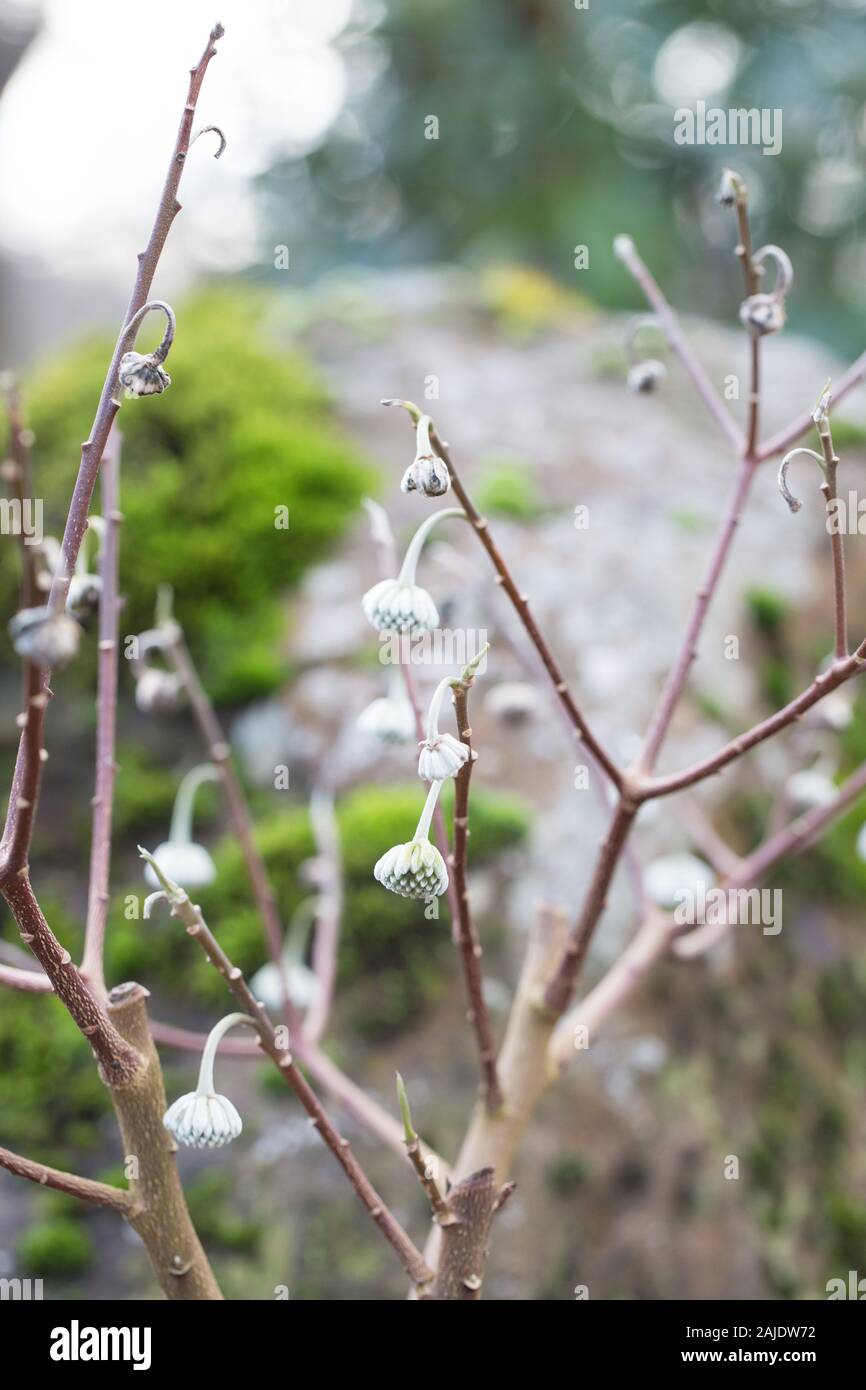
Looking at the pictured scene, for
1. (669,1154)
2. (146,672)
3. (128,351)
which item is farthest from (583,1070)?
(128,351)

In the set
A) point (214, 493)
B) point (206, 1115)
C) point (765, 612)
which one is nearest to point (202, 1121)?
point (206, 1115)

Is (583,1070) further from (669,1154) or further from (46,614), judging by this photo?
(46,614)

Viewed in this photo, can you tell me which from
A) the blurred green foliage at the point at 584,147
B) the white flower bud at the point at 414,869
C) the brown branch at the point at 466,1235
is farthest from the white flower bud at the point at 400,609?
the blurred green foliage at the point at 584,147

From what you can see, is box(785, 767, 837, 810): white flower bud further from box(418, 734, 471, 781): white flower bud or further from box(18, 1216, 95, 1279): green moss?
box(18, 1216, 95, 1279): green moss

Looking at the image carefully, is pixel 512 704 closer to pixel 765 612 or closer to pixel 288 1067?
pixel 288 1067

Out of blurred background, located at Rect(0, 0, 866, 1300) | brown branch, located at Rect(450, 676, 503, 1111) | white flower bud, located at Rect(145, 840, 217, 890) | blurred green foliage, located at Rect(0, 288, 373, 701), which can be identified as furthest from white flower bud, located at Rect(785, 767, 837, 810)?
blurred green foliage, located at Rect(0, 288, 373, 701)

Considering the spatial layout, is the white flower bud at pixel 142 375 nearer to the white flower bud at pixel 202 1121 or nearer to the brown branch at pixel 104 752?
the brown branch at pixel 104 752

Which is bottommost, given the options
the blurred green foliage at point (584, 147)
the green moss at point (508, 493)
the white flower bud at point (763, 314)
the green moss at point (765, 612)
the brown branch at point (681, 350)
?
the white flower bud at point (763, 314)
